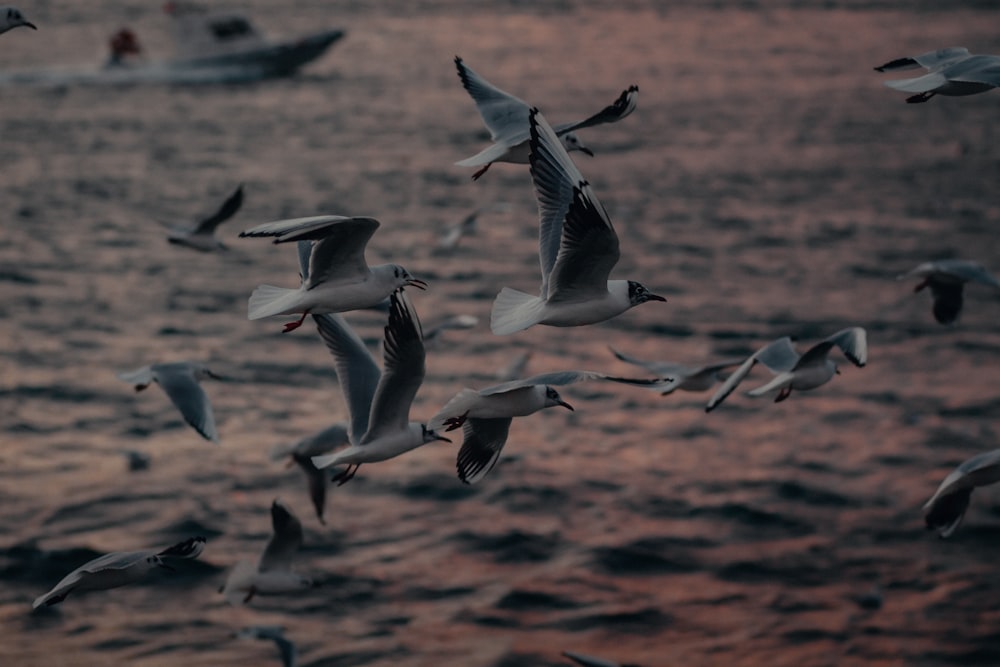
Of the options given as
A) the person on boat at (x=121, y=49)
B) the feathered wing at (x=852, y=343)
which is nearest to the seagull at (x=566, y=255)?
the feathered wing at (x=852, y=343)

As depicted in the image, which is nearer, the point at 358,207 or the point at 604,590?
the point at 604,590

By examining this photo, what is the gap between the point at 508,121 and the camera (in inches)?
351

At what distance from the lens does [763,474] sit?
1656 centimetres

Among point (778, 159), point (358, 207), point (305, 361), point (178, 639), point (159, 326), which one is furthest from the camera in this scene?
point (778, 159)

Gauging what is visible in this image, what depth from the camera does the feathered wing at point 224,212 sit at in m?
11.7

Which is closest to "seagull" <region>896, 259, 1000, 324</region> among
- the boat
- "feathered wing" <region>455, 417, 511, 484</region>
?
"feathered wing" <region>455, 417, 511, 484</region>

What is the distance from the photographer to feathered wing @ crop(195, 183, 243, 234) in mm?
11703

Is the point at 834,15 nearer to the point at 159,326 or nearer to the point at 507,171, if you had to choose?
the point at 507,171

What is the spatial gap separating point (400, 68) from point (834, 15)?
25331 mm

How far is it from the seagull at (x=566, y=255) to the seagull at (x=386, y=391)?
490 millimetres

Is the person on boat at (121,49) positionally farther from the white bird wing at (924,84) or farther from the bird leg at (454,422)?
the white bird wing at (924,84)

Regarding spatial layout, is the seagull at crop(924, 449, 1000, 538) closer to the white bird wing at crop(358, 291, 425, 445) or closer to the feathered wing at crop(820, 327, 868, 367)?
the feathered wing at crop(820, 327, 868, 367)

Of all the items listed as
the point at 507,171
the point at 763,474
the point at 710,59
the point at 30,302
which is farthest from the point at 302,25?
the point at 763,474

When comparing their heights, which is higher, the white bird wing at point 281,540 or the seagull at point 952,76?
the seagull at point 952,76
